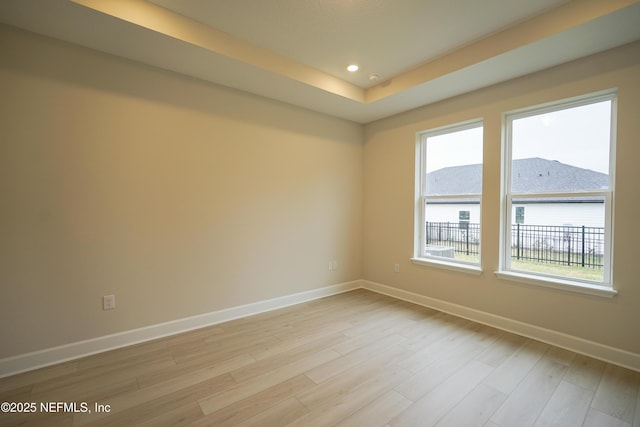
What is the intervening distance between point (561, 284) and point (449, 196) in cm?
144

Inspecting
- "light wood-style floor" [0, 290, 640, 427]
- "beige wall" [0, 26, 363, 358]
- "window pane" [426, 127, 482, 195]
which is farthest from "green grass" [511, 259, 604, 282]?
"beige wall" [0, 26, 363, 358]

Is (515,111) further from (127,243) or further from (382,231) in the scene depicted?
(127,243)

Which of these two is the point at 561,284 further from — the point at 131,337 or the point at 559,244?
the point at 131,337

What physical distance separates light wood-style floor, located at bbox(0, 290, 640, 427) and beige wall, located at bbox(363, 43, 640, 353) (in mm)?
335

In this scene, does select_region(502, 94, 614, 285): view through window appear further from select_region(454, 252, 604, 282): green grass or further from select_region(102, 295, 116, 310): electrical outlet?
select_region(102, 295, 116, 310): electrical outlet

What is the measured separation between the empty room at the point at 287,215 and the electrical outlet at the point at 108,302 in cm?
2

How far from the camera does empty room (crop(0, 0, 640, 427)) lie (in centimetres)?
193

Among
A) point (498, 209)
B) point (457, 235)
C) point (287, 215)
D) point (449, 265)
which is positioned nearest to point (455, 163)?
point (498, 209)

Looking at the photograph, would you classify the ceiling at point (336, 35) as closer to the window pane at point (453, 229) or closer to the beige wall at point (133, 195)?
the beige wall at point (133, 195)

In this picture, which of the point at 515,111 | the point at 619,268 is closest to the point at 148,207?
the point at 515,111

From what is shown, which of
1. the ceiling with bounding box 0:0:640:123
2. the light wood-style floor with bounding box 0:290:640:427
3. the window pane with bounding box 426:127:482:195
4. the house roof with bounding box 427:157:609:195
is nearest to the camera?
the light wood-style floor with bounding box 0:290:640:427

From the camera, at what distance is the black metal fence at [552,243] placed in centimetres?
253

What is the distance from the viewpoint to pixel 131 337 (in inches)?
100

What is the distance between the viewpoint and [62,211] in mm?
2275
